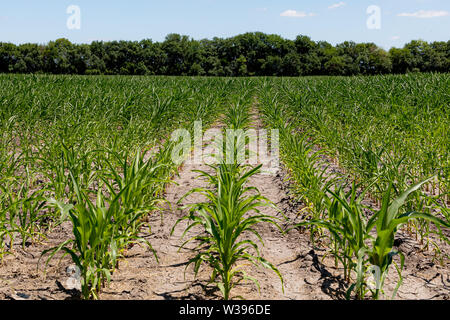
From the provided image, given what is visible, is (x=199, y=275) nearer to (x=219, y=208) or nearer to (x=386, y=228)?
(x=219, y=208)

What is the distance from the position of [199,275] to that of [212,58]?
57.7 metres

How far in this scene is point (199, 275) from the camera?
2.58m

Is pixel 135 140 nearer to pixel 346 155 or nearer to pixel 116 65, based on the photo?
pixel 346 155

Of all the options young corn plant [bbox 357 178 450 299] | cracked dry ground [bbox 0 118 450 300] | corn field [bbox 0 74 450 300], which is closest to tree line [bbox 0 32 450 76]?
corn field [bbox 0 74 450 300]

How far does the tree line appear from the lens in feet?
173

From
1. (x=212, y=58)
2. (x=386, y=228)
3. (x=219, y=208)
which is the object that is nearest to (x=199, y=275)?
(x=219, y=208)

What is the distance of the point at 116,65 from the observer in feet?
187

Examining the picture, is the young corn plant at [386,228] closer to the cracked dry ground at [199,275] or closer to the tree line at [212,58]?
the cracked dry ground at [199,275]

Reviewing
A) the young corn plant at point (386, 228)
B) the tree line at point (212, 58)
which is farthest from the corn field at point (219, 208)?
the tree line at point (212, 58)

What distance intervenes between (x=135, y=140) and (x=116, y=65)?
185 feet

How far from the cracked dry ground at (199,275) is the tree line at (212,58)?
53.3 meters

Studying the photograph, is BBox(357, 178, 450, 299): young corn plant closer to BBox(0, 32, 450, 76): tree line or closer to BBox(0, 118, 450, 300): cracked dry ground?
BBox(0, 118, 450, 300): cracked dry ground

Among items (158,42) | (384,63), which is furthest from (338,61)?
(158,42)

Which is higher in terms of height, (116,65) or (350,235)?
(116,65)
